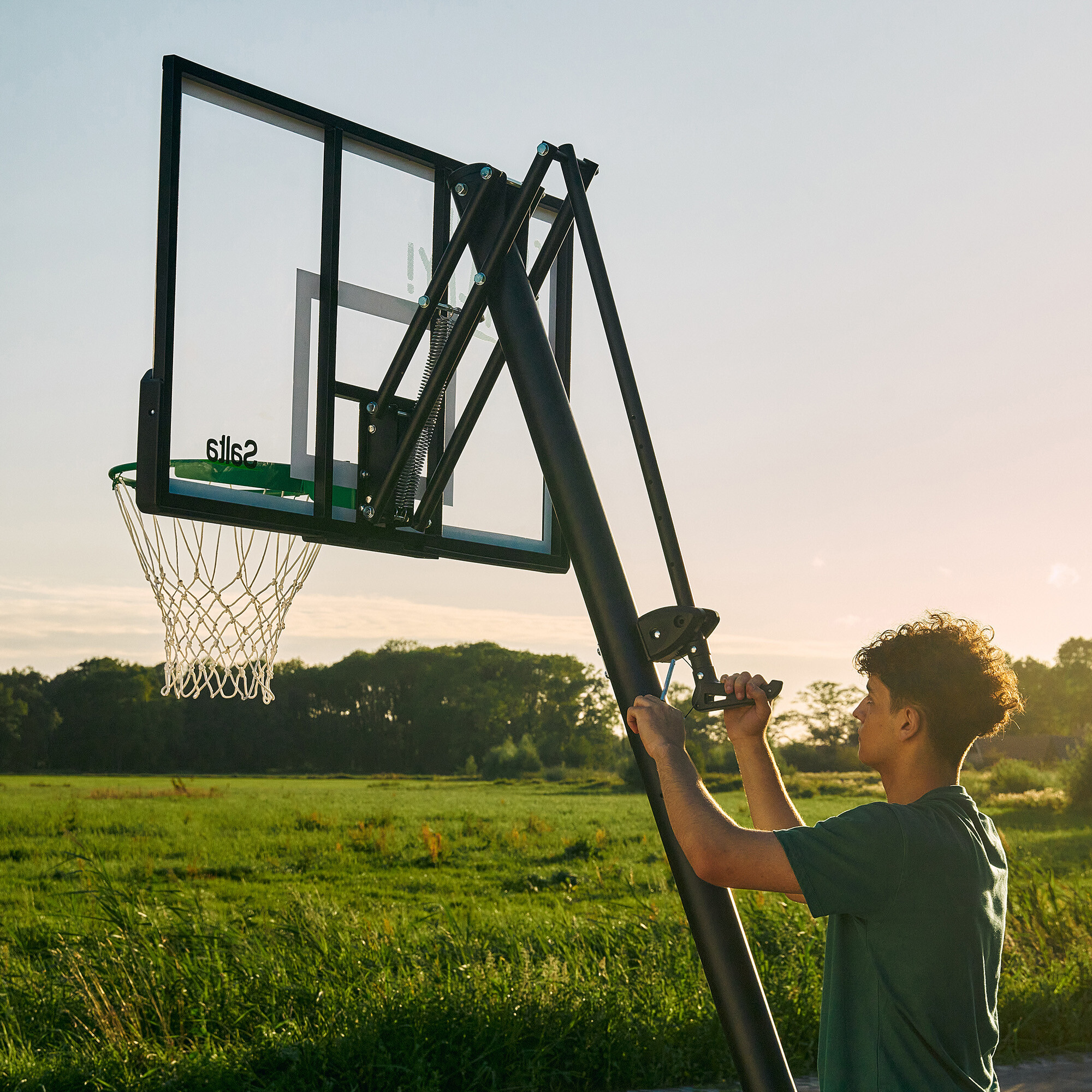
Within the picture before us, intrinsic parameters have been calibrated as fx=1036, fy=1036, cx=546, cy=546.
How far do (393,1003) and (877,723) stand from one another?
13.8 ft

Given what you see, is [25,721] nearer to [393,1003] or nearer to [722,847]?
[393,1003]

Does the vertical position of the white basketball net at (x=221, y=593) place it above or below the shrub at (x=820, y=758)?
above

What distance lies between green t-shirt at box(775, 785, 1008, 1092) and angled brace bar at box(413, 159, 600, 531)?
2.09m

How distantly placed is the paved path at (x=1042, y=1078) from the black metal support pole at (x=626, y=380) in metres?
3.63

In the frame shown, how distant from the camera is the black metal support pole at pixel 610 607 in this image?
294cm

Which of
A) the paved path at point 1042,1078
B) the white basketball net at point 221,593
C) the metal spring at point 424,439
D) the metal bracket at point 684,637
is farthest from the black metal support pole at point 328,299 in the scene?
the paved path at point 1042,1078

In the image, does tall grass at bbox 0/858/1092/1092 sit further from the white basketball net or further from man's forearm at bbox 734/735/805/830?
man's forearm at bbox 734/735/805/830

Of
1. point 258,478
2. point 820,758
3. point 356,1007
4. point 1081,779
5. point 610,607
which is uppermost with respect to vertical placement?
point 258,478

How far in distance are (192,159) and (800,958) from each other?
6.21 m

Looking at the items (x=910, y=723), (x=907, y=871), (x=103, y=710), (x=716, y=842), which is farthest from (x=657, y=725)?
(x=103, y=710)

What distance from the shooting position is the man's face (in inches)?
84.7

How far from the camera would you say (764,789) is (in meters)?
2.59

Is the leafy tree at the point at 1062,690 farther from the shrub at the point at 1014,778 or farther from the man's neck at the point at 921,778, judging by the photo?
the man's neck at the point at 921,778

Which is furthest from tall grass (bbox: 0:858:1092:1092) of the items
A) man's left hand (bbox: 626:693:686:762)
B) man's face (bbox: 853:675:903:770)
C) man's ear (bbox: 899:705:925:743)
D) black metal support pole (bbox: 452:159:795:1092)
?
man's ear (bbox: 899:705:925:743)
